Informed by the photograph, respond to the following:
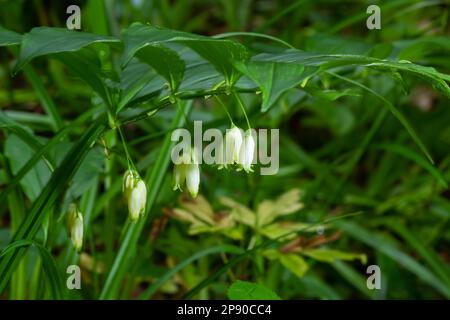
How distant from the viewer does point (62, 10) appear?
106 inches

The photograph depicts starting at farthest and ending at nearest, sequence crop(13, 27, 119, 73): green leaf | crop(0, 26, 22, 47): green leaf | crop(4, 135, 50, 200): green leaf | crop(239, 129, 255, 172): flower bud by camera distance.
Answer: crop(4, 135, 50, 200): green leaf → crop(239, 129, 255, 172): flower bud → crop(0, 26, 22, 47): green leaf → crop(13, 27, 119, 73): green leaf

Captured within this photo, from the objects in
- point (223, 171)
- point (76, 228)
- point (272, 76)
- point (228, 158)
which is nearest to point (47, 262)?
point (76, 228)

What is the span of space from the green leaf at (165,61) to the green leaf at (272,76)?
0.33 feet

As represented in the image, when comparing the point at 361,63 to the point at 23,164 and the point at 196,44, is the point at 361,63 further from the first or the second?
the point at 23,164

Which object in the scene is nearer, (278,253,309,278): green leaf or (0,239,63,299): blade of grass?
(0,239,63,299): blade of grass

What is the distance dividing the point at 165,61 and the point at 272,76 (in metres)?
0.15

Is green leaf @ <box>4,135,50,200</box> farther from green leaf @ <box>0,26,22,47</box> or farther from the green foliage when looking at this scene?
green leaf @ <box>0,26,22,47</box>

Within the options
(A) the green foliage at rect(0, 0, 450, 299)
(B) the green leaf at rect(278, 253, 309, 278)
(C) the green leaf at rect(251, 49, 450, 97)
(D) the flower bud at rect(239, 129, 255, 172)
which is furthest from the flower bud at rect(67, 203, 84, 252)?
(B) the green leaf at rect(278, 253, 309, 278)

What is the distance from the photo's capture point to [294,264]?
4.36ft

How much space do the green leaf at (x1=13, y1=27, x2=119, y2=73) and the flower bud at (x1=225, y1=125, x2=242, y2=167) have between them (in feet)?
0.70

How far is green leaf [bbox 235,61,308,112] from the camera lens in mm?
689

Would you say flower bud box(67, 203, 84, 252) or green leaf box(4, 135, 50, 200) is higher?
green leaf box(4, 135, 50, 200)
